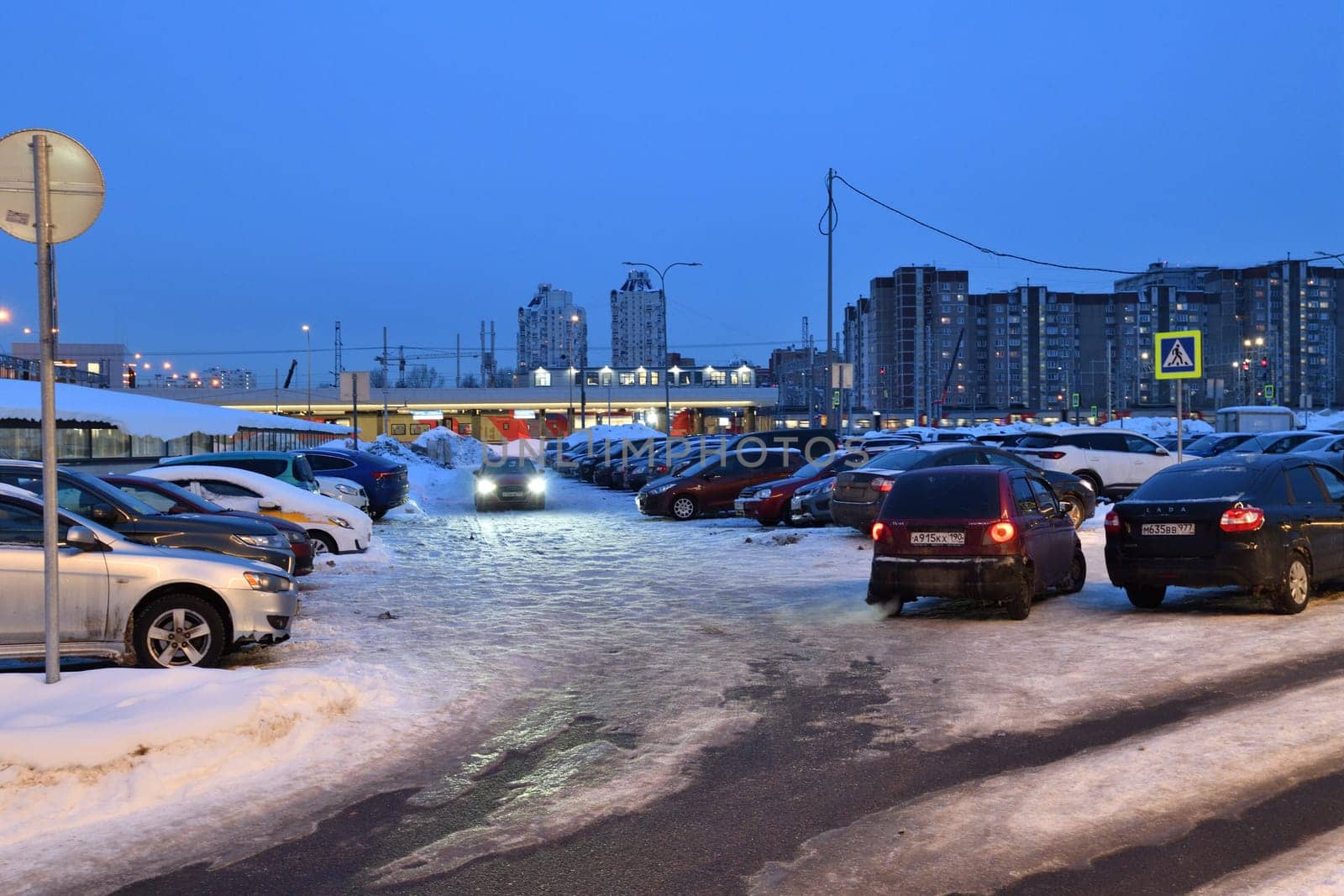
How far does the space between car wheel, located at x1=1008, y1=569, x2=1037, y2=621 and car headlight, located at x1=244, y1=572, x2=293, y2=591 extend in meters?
6.63

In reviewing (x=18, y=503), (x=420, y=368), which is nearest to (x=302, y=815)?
(x=18, y=503)

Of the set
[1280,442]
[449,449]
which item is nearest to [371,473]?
[1280,442]

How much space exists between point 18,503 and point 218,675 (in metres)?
2.45

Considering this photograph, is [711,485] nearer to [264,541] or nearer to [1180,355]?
[1180,355]

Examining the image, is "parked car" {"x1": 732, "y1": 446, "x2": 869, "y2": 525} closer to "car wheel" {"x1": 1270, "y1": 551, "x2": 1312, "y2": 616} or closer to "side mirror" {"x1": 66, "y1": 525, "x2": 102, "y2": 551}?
"car wheel" {"x1": 1270, "y1": 551, "x2": 1312, "y2": 616}

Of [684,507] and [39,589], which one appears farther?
[684,507]

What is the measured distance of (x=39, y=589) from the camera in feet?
27.7

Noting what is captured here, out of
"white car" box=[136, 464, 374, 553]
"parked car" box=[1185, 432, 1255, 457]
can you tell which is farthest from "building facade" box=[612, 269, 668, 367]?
"white car" box=[136, 464, 374, 553]

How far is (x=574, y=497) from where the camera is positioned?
35.1 m

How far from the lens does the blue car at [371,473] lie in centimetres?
2525

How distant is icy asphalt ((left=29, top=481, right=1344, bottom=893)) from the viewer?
491 centimetres

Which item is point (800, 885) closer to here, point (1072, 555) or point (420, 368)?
point (1072, 555)

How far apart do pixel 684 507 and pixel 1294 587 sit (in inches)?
587

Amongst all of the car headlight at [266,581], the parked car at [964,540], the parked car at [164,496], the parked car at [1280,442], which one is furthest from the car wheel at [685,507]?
the parked car at [1280,442]
